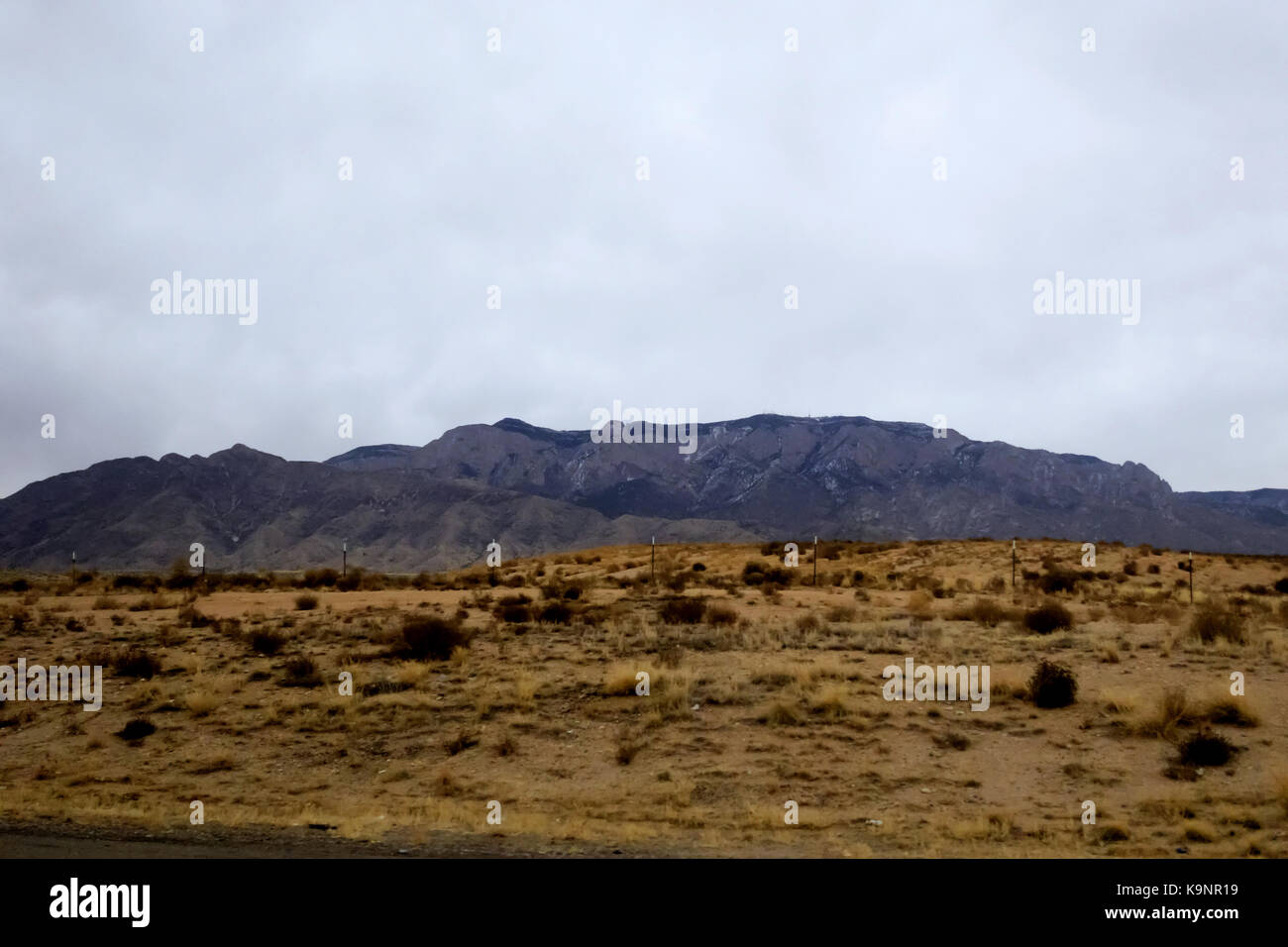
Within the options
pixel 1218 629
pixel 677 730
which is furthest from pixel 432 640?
pixel 1218 629

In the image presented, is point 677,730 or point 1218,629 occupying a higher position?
point 1218,629

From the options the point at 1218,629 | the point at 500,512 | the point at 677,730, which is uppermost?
the point at 500,512

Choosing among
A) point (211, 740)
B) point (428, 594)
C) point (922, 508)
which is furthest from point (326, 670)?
point (922, 508)

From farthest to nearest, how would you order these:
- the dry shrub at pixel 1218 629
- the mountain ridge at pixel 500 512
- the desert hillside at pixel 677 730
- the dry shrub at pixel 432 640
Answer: the mountain ridge at pixel 500 512 → the dry shrub at pixel 432 640 → the dry shrub at pixel 1218 629 → the desert hillside at pixel 677 730

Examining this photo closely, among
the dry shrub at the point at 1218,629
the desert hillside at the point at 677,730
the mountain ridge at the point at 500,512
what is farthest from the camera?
the mountain ridge at the point at 500,512

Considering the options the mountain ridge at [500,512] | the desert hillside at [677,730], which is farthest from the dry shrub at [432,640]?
the mountain ridge at [500,512]

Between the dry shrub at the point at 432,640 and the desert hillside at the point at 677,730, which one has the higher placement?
the dry shrub at the point at 432,640

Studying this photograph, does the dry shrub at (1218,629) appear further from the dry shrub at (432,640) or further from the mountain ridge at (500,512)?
the mountain ridge at (500,512)

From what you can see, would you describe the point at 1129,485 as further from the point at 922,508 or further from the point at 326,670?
the point at 326,670

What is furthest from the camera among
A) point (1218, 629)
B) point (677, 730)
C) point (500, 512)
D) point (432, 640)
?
point (500, 512)

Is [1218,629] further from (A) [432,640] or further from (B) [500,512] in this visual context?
(B) [500,512]

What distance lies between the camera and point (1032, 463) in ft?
639

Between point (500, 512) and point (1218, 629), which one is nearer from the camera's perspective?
point (1218, 629)

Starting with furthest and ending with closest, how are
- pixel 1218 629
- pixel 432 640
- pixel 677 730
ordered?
1. pixel 432 640
2. pixel 1218 629
3. pixel 677 730
